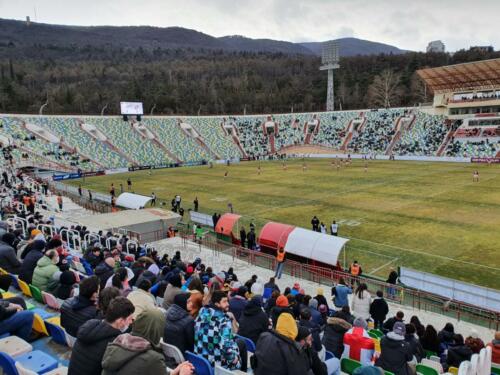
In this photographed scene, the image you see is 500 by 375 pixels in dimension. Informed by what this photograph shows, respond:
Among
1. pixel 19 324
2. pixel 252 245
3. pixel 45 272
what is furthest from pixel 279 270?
pixel 19 324

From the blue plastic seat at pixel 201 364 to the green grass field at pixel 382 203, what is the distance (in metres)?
15.1

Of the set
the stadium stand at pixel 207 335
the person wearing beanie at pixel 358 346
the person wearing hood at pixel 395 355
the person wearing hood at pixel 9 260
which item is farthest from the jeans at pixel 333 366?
the person wearing hood at pixel 9 260

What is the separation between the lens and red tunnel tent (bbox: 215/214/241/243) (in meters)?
23.4

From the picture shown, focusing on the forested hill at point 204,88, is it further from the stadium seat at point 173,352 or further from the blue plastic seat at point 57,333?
the stadium seat at point 173,352

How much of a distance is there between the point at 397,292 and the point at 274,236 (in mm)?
7166

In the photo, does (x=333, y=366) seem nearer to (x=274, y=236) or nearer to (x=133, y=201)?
(x=274, y=236)

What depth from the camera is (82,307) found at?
6133mm

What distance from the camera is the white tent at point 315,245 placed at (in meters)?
18.5

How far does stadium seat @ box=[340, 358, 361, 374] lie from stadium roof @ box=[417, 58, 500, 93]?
74.2 metres

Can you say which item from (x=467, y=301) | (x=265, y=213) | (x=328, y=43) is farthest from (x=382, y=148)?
(x=467, y=301)

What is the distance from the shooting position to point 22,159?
181 ft

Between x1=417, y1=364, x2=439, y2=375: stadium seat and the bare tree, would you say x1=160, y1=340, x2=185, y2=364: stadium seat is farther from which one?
the bare tree

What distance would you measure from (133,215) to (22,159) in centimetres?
3841

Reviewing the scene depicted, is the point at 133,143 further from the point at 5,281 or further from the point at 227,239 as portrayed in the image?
the point at 5,281
